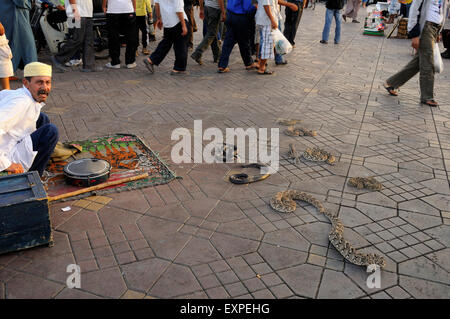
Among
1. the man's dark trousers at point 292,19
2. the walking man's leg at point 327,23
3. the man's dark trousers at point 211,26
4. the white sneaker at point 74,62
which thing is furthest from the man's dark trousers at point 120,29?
the walking man's leg at point 327,23

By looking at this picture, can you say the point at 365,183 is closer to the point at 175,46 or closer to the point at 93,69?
the point at 175,46

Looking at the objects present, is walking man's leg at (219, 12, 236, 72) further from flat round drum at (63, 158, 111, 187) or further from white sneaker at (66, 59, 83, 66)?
flat round drum at (63, 158, 111, 187)

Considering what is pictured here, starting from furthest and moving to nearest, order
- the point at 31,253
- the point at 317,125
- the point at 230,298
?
1. the point at 317,125
2. the point at 31,253
3. the point at 230,298

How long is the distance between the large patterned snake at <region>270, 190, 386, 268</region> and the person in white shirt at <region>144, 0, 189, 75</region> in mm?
5125

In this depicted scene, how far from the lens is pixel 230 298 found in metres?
2.64

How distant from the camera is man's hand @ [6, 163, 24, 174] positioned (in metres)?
3.34

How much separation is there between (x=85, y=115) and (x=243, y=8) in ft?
12.8

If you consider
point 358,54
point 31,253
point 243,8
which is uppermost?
point 243,8

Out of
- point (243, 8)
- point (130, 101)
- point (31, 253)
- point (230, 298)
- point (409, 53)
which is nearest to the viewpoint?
point (230, 298)

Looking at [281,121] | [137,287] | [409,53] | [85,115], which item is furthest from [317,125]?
[409,53]

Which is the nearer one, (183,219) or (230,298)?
(230,298)

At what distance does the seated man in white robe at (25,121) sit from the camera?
338cm

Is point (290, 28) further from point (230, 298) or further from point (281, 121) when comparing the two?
point (230, 298)

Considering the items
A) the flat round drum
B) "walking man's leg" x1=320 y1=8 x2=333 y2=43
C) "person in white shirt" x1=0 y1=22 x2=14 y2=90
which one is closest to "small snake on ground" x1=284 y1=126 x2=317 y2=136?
the flat round drum
